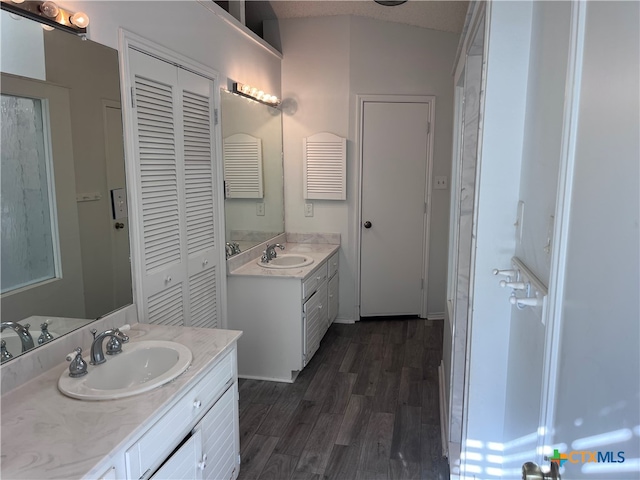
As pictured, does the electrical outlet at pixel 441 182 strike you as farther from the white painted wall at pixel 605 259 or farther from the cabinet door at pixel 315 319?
the white painted wall at pixel 605 259

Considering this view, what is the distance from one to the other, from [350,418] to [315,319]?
88 cm

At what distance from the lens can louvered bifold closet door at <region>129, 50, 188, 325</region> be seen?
6.79 ft

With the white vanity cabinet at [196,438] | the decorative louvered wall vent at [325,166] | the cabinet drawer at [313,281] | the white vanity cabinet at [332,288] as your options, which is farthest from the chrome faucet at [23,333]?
the decorative louvered wall vent at [325,166]

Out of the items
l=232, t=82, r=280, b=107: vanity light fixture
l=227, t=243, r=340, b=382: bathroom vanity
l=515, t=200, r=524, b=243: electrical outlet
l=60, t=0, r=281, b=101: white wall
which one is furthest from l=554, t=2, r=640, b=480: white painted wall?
l=232, t=82, r=280, b=107: vanity light fixture

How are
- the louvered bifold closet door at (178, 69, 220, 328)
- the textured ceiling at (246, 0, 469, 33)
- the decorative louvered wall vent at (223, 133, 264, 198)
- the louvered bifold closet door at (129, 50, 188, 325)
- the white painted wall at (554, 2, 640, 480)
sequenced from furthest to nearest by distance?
the textured ceiling at (246, 0, 469, 33) → the decorative louvered wall vent at (223, 133, 264, 198) → the louvered bifold closet door at (178, 69, 220, 328) → the louvered bifold closet door at (129, 50, 188, 325) → the white painted wall at (554, 2, 640, 480)

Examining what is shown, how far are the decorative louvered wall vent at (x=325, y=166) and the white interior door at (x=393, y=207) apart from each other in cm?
23

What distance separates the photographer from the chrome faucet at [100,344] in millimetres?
1586

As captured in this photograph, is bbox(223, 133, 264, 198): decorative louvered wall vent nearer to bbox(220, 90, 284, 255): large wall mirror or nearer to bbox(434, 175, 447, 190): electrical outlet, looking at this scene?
bbox(220, 90, 284, 255): large wall mirror

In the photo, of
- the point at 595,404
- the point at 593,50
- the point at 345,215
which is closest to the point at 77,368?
the point at 595,404

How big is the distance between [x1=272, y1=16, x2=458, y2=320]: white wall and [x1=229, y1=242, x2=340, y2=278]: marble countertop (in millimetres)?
209

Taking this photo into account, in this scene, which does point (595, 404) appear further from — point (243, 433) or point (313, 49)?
point (313, 49)

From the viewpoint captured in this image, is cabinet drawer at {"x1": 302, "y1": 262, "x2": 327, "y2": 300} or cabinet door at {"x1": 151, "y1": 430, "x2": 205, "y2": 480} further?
Result: cabinet drawer at {"x1": 302, "y1": 262, "x2": 327, "y2": 300}

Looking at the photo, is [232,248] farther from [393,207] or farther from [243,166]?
[393,207]

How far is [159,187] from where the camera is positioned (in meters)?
2.23
